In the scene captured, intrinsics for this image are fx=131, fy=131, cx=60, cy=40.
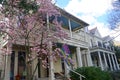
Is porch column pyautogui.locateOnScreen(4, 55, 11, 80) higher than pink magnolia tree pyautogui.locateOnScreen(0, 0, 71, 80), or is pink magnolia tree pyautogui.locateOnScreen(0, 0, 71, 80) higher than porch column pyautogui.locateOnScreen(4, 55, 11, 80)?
pink magnolia tree pyautogui.locateOnScreen(0, 0, 71, 80)

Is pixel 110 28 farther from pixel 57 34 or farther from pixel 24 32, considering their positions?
pixel 24 32

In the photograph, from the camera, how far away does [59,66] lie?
13.6m

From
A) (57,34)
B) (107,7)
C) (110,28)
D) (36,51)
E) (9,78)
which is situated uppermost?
(107,7)

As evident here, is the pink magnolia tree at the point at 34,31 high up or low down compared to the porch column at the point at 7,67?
up

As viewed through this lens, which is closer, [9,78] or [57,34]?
[57,34]

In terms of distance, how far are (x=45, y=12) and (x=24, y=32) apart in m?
1.66

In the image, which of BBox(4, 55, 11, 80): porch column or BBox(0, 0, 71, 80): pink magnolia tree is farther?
BBox(4, 55, 11, 80): porch column

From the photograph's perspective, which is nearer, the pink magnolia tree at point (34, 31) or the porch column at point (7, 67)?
the pink magnolia tree at point (34, 31)

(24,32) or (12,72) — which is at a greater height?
(24,32)

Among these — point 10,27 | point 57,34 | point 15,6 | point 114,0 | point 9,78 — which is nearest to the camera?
point 15,6

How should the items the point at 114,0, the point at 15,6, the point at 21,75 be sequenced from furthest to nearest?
1. the point at 114,0
2. the point at 21,75
3. the point at 15,6

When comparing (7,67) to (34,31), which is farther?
(7,67)

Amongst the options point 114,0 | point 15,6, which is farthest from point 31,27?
point 114,0

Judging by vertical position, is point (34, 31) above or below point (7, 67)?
above
